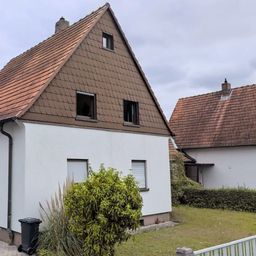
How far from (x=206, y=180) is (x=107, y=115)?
45.8ft

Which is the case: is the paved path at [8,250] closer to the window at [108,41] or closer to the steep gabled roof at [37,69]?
the steep gabled roof at [37,69]

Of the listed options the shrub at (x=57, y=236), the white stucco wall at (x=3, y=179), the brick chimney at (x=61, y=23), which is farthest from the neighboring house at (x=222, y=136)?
the shrub at (x=57, y=236)

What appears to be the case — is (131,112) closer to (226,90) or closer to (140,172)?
(140,172)

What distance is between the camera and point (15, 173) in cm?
1159

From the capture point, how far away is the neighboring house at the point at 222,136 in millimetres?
23625

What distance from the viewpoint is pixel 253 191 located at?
61.9 ft

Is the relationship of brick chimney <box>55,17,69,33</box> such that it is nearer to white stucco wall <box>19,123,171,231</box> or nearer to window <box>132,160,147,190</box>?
white stucco wall <box>19,123,171,231</box>

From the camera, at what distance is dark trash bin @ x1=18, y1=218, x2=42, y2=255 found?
10320mm

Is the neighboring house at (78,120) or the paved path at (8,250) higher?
the neighboring house at (78,120)

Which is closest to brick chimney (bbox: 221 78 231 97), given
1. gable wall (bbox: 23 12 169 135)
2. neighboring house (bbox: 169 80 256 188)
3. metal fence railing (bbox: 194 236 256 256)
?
neighboring house (bbox: 169 80 256 188)

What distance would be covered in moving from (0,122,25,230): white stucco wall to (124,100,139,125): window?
15.4 feet

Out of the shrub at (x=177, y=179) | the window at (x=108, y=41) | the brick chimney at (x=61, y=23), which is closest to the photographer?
the window at (x=108, y=41)

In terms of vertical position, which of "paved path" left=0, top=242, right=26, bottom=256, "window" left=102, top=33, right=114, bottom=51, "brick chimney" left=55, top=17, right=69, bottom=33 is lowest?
"paved path" left=0, top=242, right=26, bottom=256

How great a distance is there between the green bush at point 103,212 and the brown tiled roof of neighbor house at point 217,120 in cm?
1611
